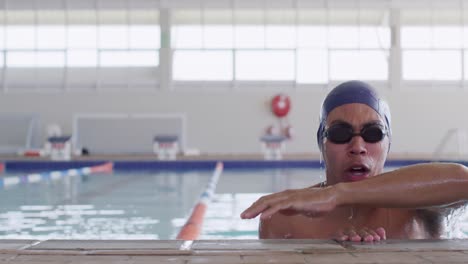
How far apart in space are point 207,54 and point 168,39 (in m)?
1.15

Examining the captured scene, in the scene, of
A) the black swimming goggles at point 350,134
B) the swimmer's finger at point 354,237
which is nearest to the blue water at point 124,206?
the black swimming goggles at point 350,134

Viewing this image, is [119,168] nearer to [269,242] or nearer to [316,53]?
Answer: [316,53]

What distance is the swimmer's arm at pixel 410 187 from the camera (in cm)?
173

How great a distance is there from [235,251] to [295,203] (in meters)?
0.22

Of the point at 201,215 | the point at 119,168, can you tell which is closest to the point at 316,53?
the point at 119,168

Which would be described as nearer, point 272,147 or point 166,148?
point 166,148

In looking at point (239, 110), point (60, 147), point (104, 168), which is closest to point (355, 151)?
point (104, 168)

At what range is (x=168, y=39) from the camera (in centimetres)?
1639

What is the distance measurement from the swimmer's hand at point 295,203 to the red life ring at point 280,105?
14.5 metres

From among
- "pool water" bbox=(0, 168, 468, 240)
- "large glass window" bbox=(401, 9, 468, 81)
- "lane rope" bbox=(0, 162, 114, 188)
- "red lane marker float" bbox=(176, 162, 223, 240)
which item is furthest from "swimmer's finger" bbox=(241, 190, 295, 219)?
"large glass window" bbox=(401, 9, 468, 81)

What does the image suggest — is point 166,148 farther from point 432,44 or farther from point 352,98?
point 352,98

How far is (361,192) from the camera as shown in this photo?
1726mm

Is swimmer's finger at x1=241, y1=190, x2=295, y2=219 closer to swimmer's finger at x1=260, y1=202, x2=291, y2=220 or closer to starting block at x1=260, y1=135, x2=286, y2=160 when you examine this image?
swimmer's finger at x1=260, y1=202, x2=291, y2=220

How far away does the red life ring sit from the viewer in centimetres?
1614
